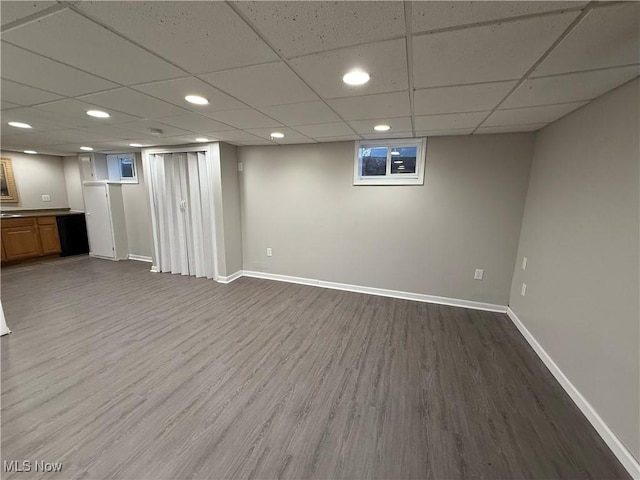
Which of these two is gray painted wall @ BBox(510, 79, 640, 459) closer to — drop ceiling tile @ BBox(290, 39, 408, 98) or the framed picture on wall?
drop ceiling tile @ BBox(290, 39, 408, 98)

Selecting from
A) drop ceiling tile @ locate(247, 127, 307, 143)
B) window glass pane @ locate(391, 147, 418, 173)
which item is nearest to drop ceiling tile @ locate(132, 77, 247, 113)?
drop ceiling tile @ locate(247, 127, 307, 143)

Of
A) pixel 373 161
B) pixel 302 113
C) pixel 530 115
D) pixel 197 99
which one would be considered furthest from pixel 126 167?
pixel 530 115

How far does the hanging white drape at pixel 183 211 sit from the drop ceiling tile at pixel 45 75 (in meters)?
2.22

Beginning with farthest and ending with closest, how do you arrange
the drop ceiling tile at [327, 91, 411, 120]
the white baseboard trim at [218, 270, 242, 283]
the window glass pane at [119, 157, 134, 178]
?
the window glass pane at [119, 157, 134, 178], the white baseboard trim at [218, 270, 242, 283], the drop ceiling tile at [327, 91, 411, 120]

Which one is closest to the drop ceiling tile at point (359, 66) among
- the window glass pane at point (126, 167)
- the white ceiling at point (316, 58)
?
the white ceiling at point (316, 58)

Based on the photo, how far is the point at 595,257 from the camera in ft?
6.12

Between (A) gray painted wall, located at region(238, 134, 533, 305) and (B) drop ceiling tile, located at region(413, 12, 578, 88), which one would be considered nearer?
(B) drop ceiling tile, located at region(413, 12, 578, 88)

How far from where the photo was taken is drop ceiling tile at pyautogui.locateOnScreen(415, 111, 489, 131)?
2439 mm

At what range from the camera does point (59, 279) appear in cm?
436

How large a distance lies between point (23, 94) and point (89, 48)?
4.36 feet

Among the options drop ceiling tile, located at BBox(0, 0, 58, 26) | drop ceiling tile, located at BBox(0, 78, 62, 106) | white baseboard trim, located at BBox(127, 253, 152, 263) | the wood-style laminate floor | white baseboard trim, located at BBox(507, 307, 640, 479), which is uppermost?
drop ceiling tile, located at BBox(0, 78, 62, 106)

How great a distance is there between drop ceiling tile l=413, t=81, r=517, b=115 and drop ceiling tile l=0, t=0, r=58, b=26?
206 cm

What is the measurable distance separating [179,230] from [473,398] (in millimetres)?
4743

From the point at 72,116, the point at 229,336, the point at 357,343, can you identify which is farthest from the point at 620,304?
the point at 72,116
